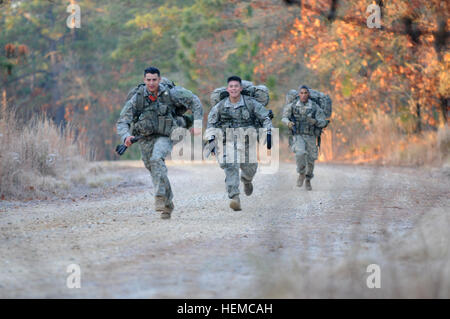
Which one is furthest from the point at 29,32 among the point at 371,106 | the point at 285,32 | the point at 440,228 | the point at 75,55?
the point at 440,228

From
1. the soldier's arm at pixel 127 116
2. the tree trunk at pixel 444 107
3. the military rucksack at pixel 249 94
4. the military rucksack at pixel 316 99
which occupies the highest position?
the tree trunk at pixel 444 107

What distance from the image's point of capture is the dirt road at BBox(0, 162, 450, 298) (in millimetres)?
5422

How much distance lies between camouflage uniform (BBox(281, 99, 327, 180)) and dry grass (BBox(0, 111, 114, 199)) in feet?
14.9

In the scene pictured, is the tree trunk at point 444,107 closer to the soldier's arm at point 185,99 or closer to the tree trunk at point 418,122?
the tree trunk at point 418,122

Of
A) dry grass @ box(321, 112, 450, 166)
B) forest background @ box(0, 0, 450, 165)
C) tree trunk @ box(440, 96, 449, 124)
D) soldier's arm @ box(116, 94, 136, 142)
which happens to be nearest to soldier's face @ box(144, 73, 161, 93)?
soldier's arm @ box(116, 94, 136, 142)

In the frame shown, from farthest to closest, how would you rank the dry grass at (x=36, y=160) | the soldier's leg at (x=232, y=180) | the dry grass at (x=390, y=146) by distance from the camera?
1. the dry grass at (x=390, y=146)
2. the dry grass at (x=36, y=160)
3. the soldier's leg at (x=232, y=180)

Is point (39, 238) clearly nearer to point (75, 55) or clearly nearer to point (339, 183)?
point (339, 183)

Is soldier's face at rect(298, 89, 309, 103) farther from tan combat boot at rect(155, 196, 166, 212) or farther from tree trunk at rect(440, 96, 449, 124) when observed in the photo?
tree trunk at rect(440, 96, 449, 124)

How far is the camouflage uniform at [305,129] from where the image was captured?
14102 mm

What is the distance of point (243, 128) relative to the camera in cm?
1062

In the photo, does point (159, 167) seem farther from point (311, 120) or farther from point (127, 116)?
point (311, 120)

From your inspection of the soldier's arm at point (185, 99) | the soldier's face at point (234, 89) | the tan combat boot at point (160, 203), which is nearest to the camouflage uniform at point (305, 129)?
the soldier's face at point (234, 89)

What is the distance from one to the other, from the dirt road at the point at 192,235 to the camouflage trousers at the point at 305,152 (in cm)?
42
